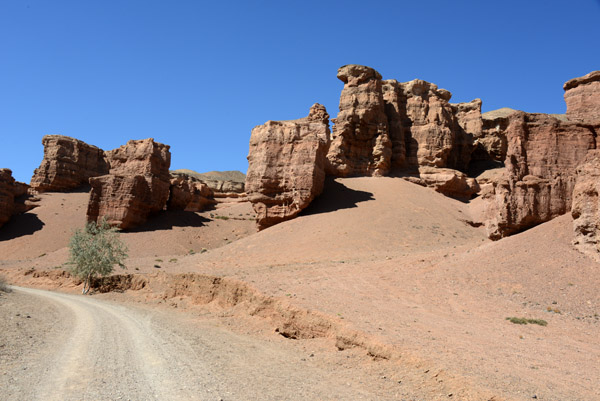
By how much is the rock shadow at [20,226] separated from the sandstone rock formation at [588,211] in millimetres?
43242

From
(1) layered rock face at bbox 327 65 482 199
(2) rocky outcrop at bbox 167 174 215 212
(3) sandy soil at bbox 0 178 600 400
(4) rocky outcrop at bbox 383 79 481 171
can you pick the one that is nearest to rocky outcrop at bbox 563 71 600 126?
(3) sandy soil at bbox 0 178 600 400

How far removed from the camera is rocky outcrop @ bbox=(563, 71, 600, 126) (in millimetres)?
24000

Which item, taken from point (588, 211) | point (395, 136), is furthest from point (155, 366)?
point (395, 136)

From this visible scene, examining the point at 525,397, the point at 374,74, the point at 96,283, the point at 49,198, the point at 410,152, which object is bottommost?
the point at 96,283

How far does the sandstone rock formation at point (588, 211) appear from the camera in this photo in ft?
40.6

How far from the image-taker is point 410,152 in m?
41.9

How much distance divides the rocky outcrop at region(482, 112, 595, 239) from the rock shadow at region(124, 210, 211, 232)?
93.4 ft

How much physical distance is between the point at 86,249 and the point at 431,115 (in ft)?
111

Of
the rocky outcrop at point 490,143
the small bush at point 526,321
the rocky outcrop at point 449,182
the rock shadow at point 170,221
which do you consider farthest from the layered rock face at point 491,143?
the small bush at point 526,321

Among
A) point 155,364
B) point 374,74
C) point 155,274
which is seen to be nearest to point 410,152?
point 374,74

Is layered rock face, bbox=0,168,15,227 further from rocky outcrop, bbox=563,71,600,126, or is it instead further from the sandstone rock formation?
rocky outcrop, bbox=563,71,600,126

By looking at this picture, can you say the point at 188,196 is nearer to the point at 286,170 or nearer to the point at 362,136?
the point at 286,170

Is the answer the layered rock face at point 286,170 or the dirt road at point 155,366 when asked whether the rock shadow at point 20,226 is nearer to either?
the layered rock face at point 286,170

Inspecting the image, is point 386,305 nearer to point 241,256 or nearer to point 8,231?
point 241,256
